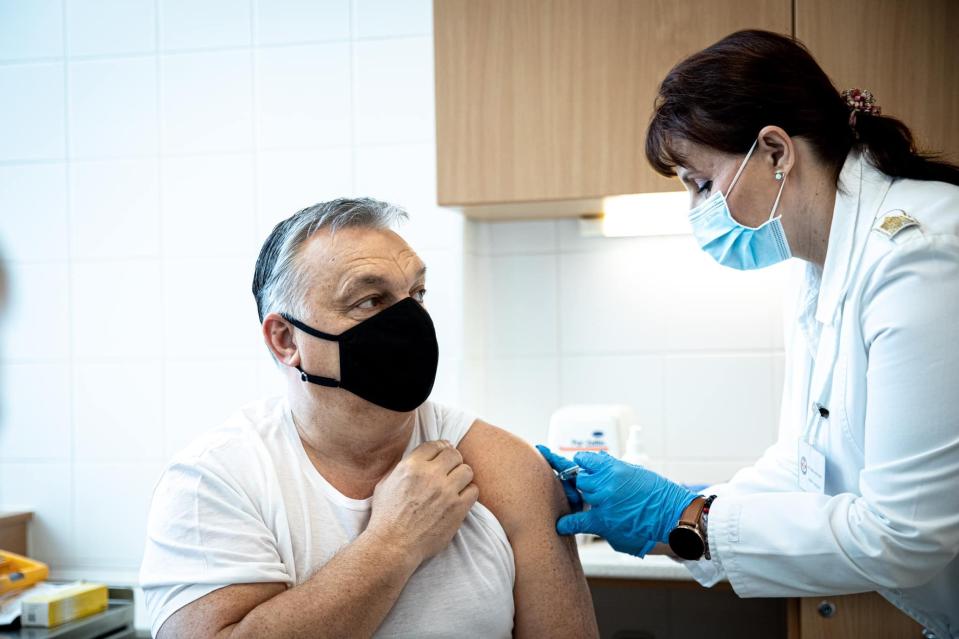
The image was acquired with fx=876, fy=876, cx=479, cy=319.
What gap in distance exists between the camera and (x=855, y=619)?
6.31 ft

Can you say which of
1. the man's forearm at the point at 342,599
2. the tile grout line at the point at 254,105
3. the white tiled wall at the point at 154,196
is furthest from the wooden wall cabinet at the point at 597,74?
the man's forearm at the point at 342,599

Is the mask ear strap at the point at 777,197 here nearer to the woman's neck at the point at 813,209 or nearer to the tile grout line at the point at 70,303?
the woman's neck at the point at 813,209

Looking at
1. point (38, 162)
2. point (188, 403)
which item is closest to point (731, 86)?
point (188, 403)

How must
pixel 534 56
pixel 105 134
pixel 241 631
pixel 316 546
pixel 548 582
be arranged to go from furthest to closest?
pixel 105 134
pixel 534 56
pixel 548 582
pixel 316 546
pixel 241 631

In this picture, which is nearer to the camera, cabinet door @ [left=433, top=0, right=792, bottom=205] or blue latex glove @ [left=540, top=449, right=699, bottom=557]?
blue latex glove @ [left=540, top=449, right=699, bottom=557]

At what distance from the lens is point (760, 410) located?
A: 2.59m

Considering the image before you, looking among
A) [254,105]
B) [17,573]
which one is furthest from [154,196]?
[17,573]

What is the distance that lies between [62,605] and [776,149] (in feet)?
6.05

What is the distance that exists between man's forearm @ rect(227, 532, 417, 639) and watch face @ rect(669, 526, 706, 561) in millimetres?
448

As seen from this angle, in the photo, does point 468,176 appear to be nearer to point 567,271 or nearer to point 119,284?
point 567,271

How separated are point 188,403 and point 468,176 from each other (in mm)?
1145

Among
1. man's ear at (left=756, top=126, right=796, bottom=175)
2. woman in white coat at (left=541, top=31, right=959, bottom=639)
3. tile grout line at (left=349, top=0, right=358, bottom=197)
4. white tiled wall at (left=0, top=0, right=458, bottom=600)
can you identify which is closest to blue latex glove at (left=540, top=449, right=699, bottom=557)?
woman in white coat at (left=541, top=31, right=959, bottom=639)

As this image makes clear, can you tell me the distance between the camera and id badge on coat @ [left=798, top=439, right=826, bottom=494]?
1.49 meters

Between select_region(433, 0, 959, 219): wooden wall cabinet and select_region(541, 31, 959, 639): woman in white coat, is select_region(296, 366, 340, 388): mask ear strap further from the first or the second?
select_region(433, 0, 959, 219): wooden wall cabinet
